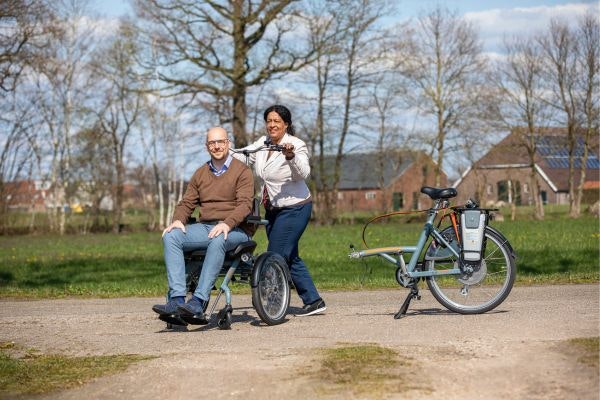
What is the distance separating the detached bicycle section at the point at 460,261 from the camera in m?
8.42

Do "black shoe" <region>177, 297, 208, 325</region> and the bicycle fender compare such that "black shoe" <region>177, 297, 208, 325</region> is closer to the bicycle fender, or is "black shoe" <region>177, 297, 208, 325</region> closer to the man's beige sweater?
the bicycle fender

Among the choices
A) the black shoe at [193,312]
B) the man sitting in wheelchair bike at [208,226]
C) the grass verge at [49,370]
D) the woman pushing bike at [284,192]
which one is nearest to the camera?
the grass verge at [49,370]

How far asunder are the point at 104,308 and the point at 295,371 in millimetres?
5355

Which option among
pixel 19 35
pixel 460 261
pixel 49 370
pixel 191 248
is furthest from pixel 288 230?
pixel 19 35

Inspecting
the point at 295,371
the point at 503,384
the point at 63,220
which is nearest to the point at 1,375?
the point at 295,371

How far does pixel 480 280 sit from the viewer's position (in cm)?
848

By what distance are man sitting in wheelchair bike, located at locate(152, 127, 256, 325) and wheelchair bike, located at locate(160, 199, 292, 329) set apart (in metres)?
0.10

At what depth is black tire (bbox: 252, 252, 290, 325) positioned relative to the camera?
8.26 m

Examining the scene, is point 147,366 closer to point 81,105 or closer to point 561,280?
point 561,280

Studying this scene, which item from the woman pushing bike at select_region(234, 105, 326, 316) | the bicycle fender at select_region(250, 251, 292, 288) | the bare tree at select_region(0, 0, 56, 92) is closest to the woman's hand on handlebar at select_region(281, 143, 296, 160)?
the woman pushing bike at select_region(234, 105, 326, 316)

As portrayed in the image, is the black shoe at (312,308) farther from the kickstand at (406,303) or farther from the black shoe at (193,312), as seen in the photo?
the black shoe at (193,312)

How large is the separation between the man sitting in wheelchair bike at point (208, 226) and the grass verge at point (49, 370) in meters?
1.18

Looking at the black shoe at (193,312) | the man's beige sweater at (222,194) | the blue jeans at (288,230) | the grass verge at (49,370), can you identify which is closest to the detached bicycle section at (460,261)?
the blue jeans at (288,230)

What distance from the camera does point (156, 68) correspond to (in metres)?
39.0
